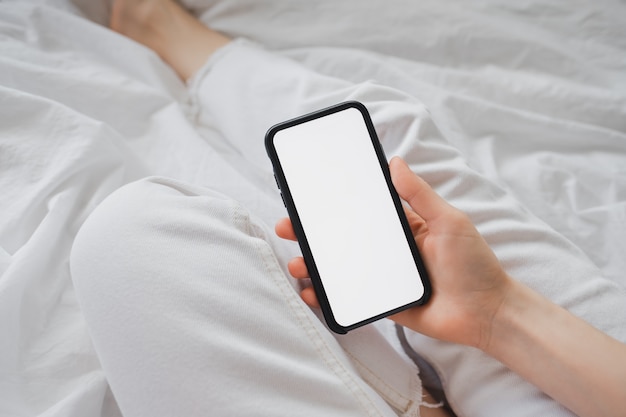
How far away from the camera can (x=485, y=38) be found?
805 millimetres

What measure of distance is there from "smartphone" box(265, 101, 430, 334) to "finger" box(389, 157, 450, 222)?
0.02m

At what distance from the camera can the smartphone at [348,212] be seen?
1.87 ft

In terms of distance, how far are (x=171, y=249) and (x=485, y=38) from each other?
0.64 metres

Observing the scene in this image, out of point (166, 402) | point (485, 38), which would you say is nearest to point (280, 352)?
point (166, 402)

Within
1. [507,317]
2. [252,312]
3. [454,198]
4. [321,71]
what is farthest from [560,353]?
[321,71]

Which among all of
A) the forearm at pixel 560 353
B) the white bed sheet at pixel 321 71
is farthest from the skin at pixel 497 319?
the white bed sheet at pixel 321 71

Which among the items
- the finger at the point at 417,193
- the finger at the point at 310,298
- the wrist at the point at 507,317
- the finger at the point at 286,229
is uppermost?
the finger at the point at 417,193

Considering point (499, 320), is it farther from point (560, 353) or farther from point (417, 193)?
Answer: point (417, 193)

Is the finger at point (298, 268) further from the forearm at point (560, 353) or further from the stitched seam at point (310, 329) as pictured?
the forearm at point (560, 353)

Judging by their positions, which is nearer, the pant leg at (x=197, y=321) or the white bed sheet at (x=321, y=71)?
the pant leg at (x=197, y=321)

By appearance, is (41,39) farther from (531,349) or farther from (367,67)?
(531,349)

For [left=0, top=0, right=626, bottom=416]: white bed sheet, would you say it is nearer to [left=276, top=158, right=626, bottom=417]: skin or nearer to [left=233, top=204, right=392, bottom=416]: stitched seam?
[left=233, top=204, right=392, bottom=416]: stitched seam

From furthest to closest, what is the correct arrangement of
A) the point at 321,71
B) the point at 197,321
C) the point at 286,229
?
the point at 321,71, the point at 286,229, the point at 197,321

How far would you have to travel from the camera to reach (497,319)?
54 cm
